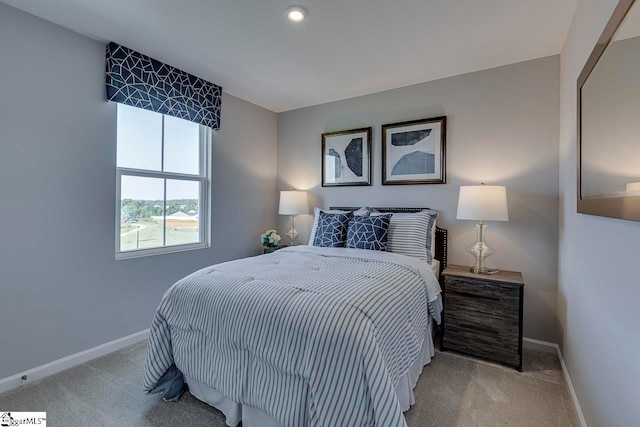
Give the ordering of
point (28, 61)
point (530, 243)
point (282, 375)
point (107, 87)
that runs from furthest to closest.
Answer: point (530, 243), point (107, 87), point (28, 61), point (282, 375)

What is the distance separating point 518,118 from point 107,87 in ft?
11.9

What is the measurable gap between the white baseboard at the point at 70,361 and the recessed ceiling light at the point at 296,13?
2998 millimetres

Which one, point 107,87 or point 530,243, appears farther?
point 530,243

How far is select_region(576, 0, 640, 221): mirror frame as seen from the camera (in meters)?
1.01

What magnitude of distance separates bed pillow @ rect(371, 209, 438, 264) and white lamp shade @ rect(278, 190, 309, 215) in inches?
49.1

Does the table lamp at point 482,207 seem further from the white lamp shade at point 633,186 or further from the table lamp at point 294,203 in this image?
the table lamp at point 294,203

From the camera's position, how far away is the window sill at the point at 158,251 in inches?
105

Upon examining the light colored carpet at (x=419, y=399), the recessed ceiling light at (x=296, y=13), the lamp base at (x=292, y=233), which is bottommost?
the light colored carpet at (x=419, y=399)

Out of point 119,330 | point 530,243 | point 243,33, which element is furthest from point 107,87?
point 530,243

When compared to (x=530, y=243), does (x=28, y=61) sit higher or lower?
higher

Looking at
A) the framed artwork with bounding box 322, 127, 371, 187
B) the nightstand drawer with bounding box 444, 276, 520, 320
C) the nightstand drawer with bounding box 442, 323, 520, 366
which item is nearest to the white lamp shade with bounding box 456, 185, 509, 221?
the nightstand drawer with bounding box 444, 276, 520, 320

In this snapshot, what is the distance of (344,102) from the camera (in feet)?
12.1

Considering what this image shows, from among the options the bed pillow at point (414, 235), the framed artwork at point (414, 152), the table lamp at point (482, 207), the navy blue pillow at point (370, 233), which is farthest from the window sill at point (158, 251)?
the table lamp at point (482, 207)

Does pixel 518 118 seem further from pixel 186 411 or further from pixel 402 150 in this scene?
pixel 186 411
